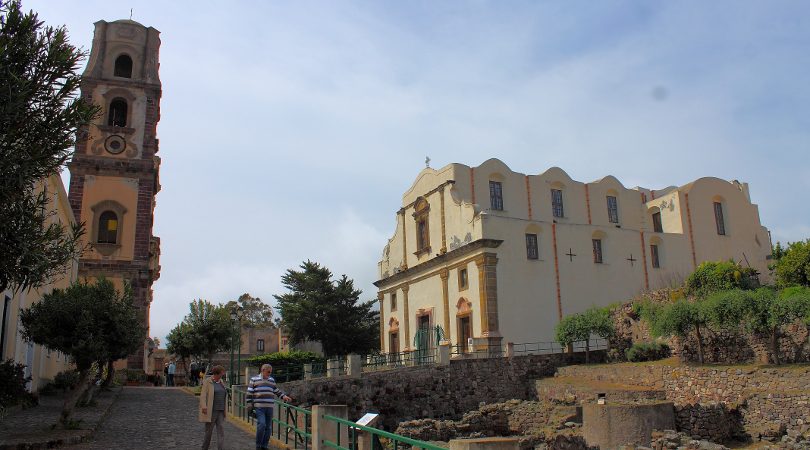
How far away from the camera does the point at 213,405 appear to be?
1150 centimetres

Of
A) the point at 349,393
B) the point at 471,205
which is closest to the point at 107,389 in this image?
the point at 349,393

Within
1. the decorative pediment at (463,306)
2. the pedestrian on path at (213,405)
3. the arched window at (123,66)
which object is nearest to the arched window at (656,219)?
the decorative pediment at (463,306)

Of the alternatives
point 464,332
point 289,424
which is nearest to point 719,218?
point 464,332

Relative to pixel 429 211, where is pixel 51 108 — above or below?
below

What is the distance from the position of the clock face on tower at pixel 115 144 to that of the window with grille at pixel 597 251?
25.1 metres

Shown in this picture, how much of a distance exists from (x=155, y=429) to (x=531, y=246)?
880 inches

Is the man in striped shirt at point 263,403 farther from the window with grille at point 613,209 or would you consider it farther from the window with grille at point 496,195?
the window with grille at point 613,209

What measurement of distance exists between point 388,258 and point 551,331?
1278 centimetres

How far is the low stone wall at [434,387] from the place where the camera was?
26828mm

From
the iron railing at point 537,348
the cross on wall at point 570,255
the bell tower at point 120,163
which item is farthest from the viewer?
the cross on wall at point 570,255

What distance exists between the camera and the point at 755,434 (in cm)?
2089

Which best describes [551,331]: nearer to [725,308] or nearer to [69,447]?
[725,308]

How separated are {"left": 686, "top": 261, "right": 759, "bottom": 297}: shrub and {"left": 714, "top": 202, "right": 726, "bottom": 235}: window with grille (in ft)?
28.7

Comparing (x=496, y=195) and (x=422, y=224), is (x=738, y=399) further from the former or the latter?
(x=422, y=224)
